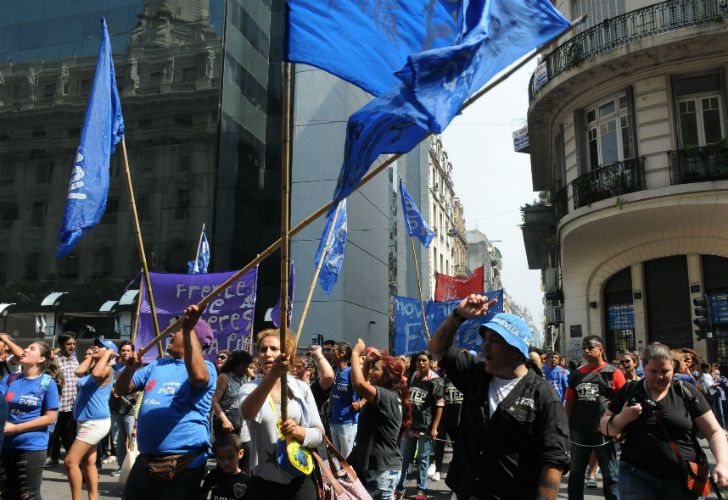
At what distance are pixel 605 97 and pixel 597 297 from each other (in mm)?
5443

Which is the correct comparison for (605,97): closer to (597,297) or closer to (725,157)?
(725,157)

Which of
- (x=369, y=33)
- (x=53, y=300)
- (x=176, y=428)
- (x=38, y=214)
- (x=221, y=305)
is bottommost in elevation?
(x=176, y=428)

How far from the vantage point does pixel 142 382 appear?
4.95 m

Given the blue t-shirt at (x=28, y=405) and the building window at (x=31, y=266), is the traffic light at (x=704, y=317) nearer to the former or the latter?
the blue t-shirt at (x=28, y=405)

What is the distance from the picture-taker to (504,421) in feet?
11.0

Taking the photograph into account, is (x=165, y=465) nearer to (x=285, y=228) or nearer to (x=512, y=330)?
(x=285, y=228)

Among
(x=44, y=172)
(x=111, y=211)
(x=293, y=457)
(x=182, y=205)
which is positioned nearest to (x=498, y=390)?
(x=293, y=457)

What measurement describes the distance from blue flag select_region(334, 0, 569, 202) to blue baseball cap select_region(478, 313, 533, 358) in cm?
113

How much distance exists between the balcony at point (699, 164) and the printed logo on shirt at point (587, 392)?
969 centimetres

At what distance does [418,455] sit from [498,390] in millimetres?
5930

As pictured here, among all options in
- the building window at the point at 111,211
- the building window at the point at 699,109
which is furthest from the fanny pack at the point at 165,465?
the building window at the point at 111,211

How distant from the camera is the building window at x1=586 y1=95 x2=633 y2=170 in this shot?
1664 centimetres

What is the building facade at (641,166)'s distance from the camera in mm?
15211

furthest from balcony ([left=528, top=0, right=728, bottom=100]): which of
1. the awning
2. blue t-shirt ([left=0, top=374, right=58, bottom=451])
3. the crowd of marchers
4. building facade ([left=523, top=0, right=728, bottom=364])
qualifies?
the awning
